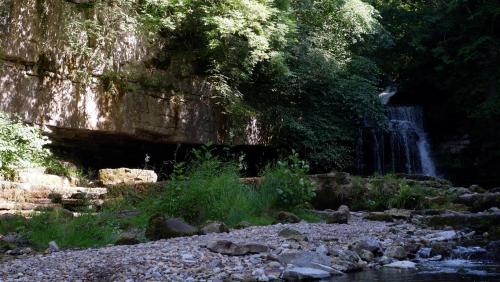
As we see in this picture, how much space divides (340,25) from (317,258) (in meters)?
12.6

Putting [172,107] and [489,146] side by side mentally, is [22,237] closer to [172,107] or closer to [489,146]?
[172,107]

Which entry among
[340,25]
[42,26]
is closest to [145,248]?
[42,26]

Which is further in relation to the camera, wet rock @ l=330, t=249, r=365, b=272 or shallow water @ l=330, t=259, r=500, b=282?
wet rock @ l=330, t=249, r=365, b=272

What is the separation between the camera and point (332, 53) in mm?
15641

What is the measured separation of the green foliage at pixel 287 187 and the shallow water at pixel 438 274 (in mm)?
3006

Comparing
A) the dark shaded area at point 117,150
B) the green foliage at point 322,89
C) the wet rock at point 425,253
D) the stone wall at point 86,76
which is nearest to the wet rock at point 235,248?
the wet rock at point 425,253

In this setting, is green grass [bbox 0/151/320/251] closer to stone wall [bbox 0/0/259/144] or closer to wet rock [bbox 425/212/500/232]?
wet rock [bbox 425/212/500/232]

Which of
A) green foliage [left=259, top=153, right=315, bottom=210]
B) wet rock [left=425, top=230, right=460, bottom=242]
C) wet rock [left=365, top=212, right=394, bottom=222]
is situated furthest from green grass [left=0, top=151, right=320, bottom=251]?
wet rock [left=425, top=230, right=460, bottom=242]

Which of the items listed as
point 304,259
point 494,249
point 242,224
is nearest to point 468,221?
point 494,249

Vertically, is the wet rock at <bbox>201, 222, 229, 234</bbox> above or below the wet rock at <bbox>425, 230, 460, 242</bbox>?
above


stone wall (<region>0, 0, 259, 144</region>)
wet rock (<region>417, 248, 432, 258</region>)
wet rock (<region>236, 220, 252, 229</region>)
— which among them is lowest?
wet rock (<region>417, 248, 432, 258</region>)

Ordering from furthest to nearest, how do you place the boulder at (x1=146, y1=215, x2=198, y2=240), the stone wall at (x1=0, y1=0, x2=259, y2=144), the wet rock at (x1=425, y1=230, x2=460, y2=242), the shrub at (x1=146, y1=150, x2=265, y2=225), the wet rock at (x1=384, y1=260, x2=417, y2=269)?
1. the stone wall at (x1=0, y1=0, x2=259, y2=144)
2. the shrub at (x1=146, y1=150, x2=265, y2=225)
3. the wet rock at (x1=425, y1=230, x2=460, y2=242)
4. the boulder at (x1=146, y1=215, x2=198, y2=240)
5. the wet rock at (x1=384, y1=260, x2=417, y2=269)

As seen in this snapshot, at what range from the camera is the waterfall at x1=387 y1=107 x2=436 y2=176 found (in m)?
16.2

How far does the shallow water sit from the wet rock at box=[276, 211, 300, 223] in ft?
8.49
